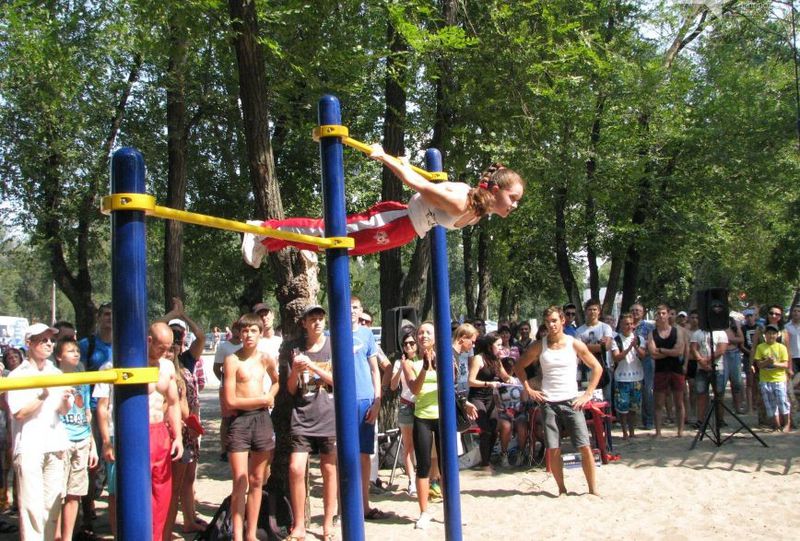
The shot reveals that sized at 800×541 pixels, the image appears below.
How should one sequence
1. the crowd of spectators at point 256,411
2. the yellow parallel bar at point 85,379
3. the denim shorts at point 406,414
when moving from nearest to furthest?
the yellow parallel bar at point 85,379 → the crowd of spectators at point 256,411 → the denim shorts at point 406,414

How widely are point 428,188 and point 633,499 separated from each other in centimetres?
478

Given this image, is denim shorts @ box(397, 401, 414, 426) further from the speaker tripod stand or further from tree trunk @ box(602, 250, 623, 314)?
tree trunk @ box(602, 250, 623, 314)

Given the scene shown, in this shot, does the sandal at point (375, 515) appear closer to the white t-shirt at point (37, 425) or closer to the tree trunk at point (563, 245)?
the white t-shirt at point (37, 425)

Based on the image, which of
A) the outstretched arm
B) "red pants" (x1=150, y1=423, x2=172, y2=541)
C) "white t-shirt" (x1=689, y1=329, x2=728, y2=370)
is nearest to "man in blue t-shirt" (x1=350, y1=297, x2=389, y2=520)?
"red pants" (x1=150, y1=423, x2=172, y2=541)

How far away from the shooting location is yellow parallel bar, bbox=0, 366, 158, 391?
215 centimetres

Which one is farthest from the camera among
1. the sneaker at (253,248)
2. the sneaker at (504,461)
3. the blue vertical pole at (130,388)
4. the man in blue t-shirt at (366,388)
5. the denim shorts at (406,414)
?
the sneaker at (504,461)

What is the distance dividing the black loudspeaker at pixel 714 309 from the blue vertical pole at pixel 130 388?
822 centimetres

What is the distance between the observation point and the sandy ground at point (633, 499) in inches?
239

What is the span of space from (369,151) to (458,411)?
4468 mm

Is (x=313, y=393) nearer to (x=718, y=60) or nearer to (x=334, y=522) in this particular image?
(x=334, y=522)

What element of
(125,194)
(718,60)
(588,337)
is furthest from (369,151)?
(718,60)

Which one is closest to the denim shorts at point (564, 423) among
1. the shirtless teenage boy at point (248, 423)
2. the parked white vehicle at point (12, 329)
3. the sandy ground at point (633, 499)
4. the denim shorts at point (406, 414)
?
the sandy ground at point (633, 499)

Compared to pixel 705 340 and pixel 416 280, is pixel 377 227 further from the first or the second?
pixel 705 340

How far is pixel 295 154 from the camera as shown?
1508 cm
